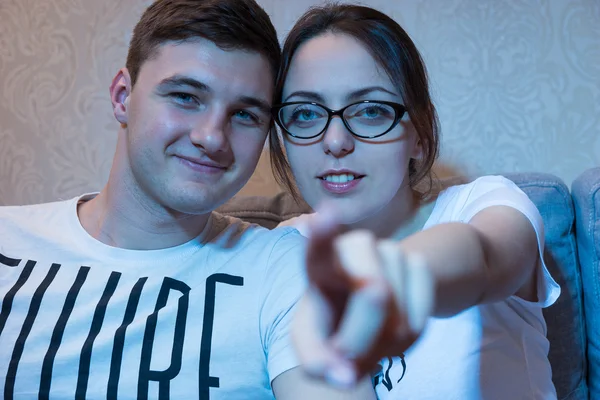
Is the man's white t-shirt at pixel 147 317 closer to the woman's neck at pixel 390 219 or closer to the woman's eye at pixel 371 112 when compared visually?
the woman's neck at pixel 390 219

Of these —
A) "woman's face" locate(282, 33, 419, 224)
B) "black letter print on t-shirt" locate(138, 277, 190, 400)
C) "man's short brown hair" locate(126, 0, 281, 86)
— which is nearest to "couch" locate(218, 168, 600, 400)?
"woman's face" locate(282, 33, 419, 224)

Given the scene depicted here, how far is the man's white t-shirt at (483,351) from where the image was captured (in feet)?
2.89

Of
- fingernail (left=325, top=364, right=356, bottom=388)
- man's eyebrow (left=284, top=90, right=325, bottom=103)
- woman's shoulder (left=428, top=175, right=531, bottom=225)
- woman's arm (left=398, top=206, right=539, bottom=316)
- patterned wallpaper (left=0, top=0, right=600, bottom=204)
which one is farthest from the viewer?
patterned wallpaper (left=0, top=0, right=600, bottom=204)

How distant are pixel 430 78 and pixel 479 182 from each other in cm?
59

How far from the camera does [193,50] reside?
0.95 metres

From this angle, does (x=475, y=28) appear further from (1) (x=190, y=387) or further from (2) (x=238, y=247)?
(1) (x=190, y=387)

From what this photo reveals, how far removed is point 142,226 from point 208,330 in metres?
0.27

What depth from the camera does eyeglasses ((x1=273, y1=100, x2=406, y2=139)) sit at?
95 cm

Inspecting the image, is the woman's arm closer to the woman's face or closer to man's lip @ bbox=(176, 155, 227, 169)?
the woman's face

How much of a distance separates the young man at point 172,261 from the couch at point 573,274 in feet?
1.97

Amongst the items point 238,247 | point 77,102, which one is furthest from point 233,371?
point 77,102

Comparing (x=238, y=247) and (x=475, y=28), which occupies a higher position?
(x=475, y=28)

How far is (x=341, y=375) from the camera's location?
0.32 metres

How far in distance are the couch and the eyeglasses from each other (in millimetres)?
401
